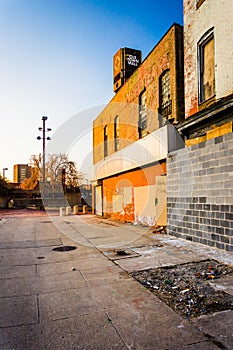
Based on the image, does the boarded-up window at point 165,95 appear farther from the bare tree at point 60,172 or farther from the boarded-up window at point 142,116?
the bare tree at point 60,172

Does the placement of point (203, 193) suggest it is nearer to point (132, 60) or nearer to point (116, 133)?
point (116, 133)

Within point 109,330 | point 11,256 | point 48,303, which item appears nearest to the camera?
point 109,330

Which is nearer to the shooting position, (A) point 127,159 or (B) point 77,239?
(B) point 77,239

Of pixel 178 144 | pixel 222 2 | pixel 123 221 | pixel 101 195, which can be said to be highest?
pixel 222 2

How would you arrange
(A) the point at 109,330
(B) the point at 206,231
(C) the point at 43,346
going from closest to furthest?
1. (C) the point at 43,346
2. (A) the point at 109,330
3. (B) the point at 206,231

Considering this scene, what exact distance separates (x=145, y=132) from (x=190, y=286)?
9.63 metres

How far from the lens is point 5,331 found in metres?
2.87

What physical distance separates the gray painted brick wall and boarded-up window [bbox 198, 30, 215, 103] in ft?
6.69

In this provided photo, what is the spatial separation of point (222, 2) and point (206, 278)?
25.0ft

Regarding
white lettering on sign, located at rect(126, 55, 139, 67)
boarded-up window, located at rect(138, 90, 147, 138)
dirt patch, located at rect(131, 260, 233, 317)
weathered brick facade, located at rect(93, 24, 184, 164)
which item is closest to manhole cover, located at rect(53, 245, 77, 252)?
dirt patch, located at rect(131, 260, 233, 317)

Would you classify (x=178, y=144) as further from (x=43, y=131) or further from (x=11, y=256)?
(x=43, y=131)

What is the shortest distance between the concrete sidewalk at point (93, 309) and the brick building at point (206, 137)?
125 cm

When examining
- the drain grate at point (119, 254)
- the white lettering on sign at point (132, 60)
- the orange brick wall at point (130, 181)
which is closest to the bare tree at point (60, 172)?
the orange brick wall at point (130, 181)

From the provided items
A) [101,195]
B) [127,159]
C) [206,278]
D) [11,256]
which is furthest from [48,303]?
[101,195]
